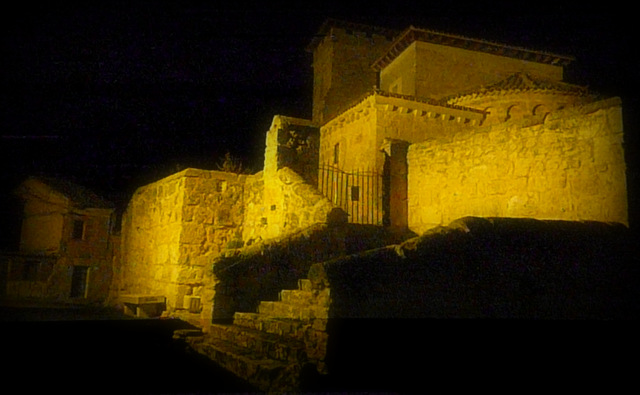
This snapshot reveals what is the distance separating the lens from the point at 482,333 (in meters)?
4.92

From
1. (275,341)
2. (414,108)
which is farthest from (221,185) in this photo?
(414,108)

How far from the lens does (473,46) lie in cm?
1995

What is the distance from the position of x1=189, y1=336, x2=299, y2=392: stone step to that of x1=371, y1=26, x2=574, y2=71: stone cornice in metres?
17.5

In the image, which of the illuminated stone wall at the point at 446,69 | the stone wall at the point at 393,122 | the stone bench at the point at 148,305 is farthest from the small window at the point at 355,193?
the illuminated stone wall at the point at 446,69

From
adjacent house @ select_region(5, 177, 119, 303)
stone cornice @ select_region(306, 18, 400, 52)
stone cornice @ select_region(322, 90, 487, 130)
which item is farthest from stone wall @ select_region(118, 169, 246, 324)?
stone cornice @ select_region(306, 18, 400, 52)

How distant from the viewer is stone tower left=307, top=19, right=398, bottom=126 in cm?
2538

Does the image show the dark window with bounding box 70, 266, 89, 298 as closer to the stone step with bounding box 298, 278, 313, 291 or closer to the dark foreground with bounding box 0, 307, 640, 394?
the dark foreground with bounding box 0, 307, 640, 394

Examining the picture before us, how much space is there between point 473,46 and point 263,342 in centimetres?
1852

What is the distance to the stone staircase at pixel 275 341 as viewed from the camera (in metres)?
4.29

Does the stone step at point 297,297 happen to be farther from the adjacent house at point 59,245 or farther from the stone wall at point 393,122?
the adjacent house at point 59,245

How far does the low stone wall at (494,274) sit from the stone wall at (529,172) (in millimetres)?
765

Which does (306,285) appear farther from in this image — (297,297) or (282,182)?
(282,182)

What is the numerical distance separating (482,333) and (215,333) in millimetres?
3371

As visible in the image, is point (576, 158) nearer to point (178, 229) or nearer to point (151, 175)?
point (178, 229)
